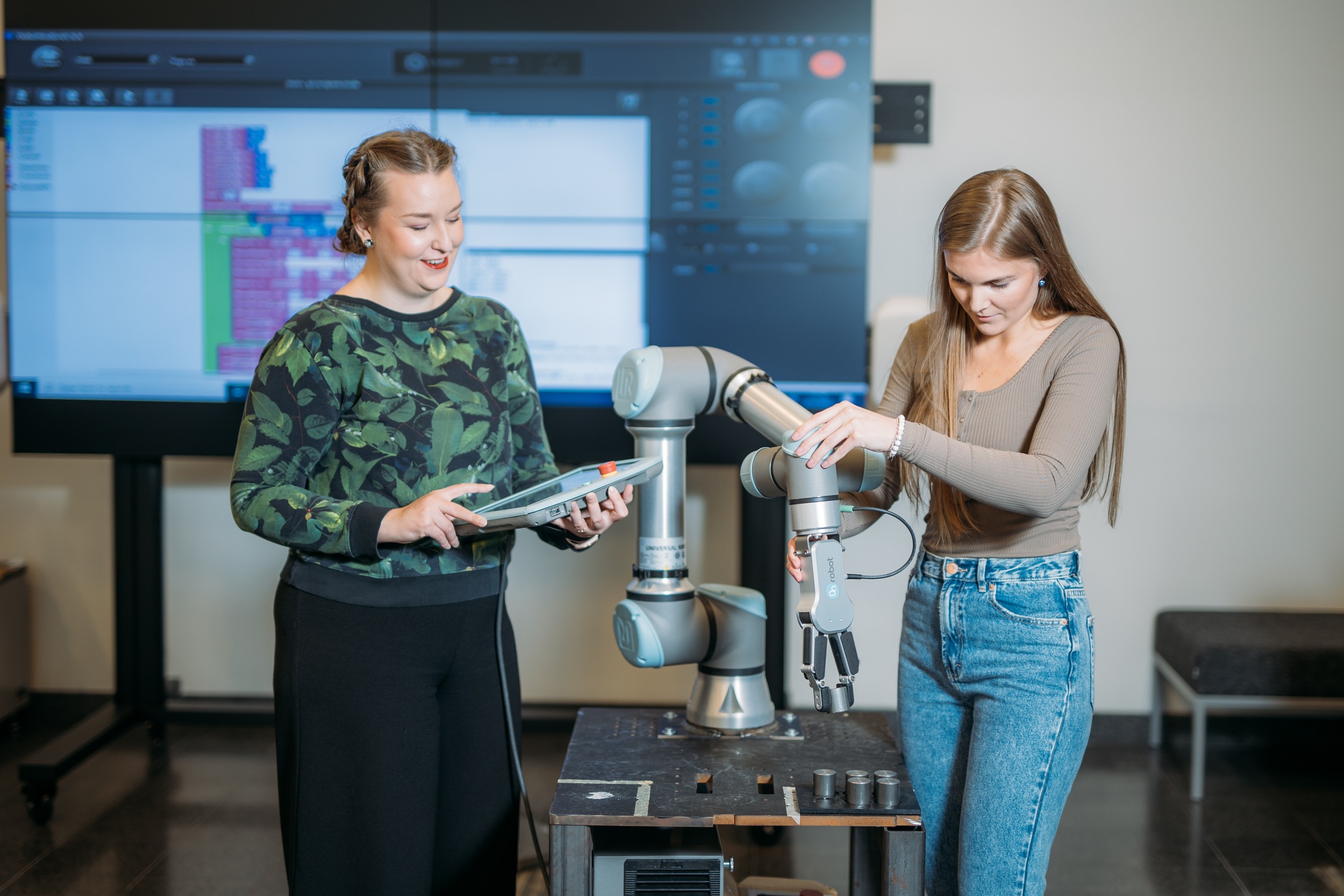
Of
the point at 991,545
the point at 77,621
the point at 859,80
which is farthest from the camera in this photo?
the point at 77,621

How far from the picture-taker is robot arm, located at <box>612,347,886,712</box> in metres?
1.29

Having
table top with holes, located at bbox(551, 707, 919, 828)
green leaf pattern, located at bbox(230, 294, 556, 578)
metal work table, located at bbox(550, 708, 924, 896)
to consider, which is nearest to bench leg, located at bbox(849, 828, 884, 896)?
metal work table, located at bbox(550, 708, 924, 896)

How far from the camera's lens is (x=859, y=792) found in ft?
4.44

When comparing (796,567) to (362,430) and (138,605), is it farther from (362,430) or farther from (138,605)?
(138,605)

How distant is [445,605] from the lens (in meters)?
1.53

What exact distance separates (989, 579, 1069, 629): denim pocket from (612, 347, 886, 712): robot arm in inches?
8.6

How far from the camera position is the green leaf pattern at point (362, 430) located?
Answer: 1432 mm

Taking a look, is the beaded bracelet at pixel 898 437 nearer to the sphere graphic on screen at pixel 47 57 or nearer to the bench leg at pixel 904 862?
the bench leg at pixel 904 862

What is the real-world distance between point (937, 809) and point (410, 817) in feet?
2.39

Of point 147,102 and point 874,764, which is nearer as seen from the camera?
point 874,764

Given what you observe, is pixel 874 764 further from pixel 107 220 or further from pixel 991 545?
pixel 107 220

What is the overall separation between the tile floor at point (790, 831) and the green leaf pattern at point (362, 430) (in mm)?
1050

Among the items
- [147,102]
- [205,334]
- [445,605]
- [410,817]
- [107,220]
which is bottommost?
[410,817]

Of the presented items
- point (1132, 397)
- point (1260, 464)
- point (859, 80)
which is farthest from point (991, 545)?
point (1260, 464)
